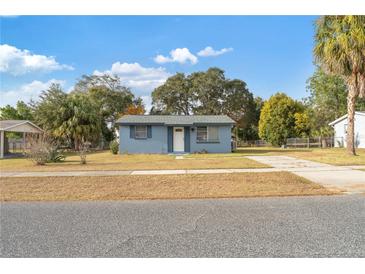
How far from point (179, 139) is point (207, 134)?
2249mm

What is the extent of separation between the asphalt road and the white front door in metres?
15.5

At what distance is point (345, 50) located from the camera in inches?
607

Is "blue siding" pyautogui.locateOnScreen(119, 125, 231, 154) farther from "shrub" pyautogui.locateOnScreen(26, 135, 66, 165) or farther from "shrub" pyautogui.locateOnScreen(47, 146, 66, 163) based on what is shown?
"shrub" pyautogui.locateOnScreen(26, 135, 66, 165)

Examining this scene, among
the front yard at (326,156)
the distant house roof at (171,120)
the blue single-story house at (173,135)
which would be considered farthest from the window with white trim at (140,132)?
the front yard at (326,156)

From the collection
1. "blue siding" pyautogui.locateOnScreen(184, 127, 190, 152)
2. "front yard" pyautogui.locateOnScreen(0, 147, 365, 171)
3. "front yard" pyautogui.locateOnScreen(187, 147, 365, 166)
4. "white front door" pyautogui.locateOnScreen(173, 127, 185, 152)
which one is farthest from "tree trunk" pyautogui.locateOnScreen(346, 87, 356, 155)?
"white front door" pyautogui.locateOnScreen(173, 127, 185, 152)

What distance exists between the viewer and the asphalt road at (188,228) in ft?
11.2

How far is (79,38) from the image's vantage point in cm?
789

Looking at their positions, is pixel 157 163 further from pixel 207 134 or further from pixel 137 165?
pixel 207 134

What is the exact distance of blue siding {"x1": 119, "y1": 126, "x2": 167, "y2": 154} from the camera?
20984mm

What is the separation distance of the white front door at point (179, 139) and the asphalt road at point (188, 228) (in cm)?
1554

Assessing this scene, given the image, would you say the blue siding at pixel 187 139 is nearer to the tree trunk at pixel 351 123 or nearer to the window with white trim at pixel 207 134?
the window with white trim at pixel 207 134

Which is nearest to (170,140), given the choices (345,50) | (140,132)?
(140,132)
